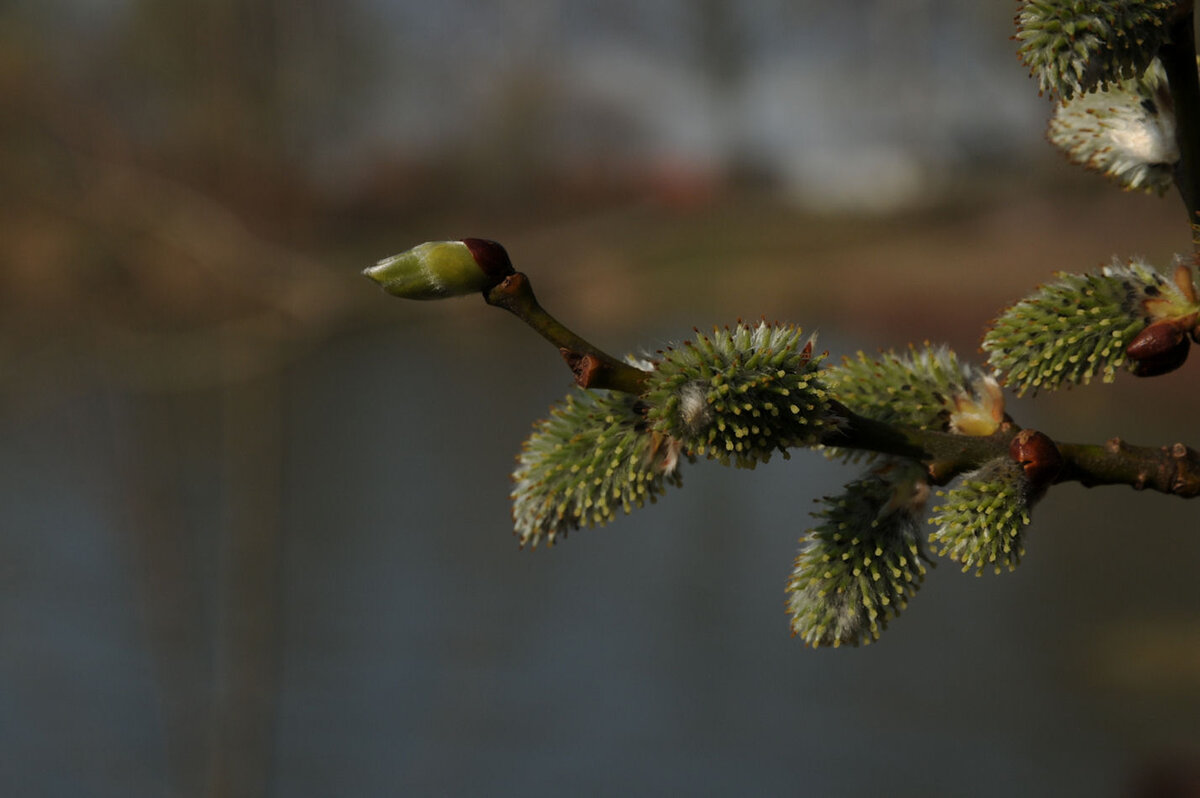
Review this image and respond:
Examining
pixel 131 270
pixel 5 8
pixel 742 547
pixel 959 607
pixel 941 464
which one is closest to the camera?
pixel 941 464

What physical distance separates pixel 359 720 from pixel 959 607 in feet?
10.4

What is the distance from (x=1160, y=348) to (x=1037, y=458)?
0.09 meters

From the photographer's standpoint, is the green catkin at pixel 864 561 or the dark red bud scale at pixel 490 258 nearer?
the dark red bud scale at pixel 490 258

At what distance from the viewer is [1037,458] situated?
553 millimetres

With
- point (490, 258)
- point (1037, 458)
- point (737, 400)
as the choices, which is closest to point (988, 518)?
point (1037, 458)

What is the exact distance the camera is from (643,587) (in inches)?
251

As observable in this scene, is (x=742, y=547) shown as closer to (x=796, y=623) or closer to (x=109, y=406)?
(x=109, y=406)

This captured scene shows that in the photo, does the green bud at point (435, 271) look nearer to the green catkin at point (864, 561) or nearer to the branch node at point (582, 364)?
the branch node at point (582, 364)

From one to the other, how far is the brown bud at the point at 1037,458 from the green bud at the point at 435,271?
0.27m

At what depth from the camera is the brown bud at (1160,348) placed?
57 centimetres

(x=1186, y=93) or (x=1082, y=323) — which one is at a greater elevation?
(x=1186, y=93)

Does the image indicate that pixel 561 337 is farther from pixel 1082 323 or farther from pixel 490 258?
pixel 1082 323

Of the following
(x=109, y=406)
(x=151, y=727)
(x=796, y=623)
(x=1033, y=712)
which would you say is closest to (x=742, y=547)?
(x=1033, y=712)

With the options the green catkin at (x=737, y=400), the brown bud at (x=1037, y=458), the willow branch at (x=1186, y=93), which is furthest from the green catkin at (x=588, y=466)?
the willow branch at (x=1186, y=93)
